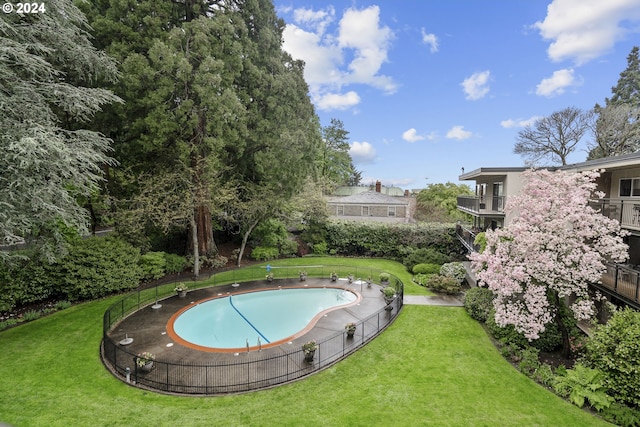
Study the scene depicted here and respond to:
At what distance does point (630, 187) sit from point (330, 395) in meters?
16.0

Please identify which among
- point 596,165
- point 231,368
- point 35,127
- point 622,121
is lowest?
point 231,368

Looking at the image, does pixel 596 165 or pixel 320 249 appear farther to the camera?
pixel 320 249

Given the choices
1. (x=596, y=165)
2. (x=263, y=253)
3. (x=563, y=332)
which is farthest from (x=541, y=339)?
(x=263, y=253)

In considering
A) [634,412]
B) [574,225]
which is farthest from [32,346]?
[574,225]

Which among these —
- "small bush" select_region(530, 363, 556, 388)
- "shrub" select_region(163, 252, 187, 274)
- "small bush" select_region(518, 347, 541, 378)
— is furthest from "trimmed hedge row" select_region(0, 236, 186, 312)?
"small bush" select_region(530, 363, 556, 388)

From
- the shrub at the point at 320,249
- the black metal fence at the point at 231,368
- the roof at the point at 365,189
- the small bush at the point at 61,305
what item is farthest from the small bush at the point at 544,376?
the roof at the point at 365,189

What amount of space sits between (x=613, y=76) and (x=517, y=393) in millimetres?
46894

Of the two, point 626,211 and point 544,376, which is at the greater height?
point 626,211

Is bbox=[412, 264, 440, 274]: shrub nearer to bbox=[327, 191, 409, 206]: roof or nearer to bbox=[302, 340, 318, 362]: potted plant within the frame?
bbox=[302, 340, 318, 362]: potted plant

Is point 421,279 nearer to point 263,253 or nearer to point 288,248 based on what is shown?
point 288,248

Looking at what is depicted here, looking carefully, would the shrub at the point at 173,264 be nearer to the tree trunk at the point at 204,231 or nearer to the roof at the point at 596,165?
the tree trunk at the point at 204,231

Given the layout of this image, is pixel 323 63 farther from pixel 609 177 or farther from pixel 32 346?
pixel 32 346

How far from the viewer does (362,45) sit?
70.5ft

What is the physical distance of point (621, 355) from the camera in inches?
320
